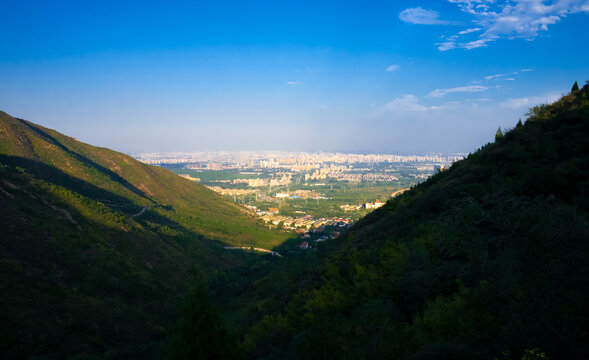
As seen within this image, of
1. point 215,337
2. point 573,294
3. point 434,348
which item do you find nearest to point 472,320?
point 434,348

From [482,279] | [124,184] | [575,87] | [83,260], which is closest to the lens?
[482,279]

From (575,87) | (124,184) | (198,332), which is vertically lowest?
(124,184)

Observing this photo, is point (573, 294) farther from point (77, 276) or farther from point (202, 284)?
point (77, 276)

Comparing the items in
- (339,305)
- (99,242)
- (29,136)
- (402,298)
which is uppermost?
(29,136)

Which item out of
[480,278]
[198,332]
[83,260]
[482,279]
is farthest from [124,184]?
[482,279]

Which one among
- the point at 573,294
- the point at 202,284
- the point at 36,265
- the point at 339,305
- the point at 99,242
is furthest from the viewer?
the point at 99,242

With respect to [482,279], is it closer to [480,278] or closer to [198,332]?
[480,278]
